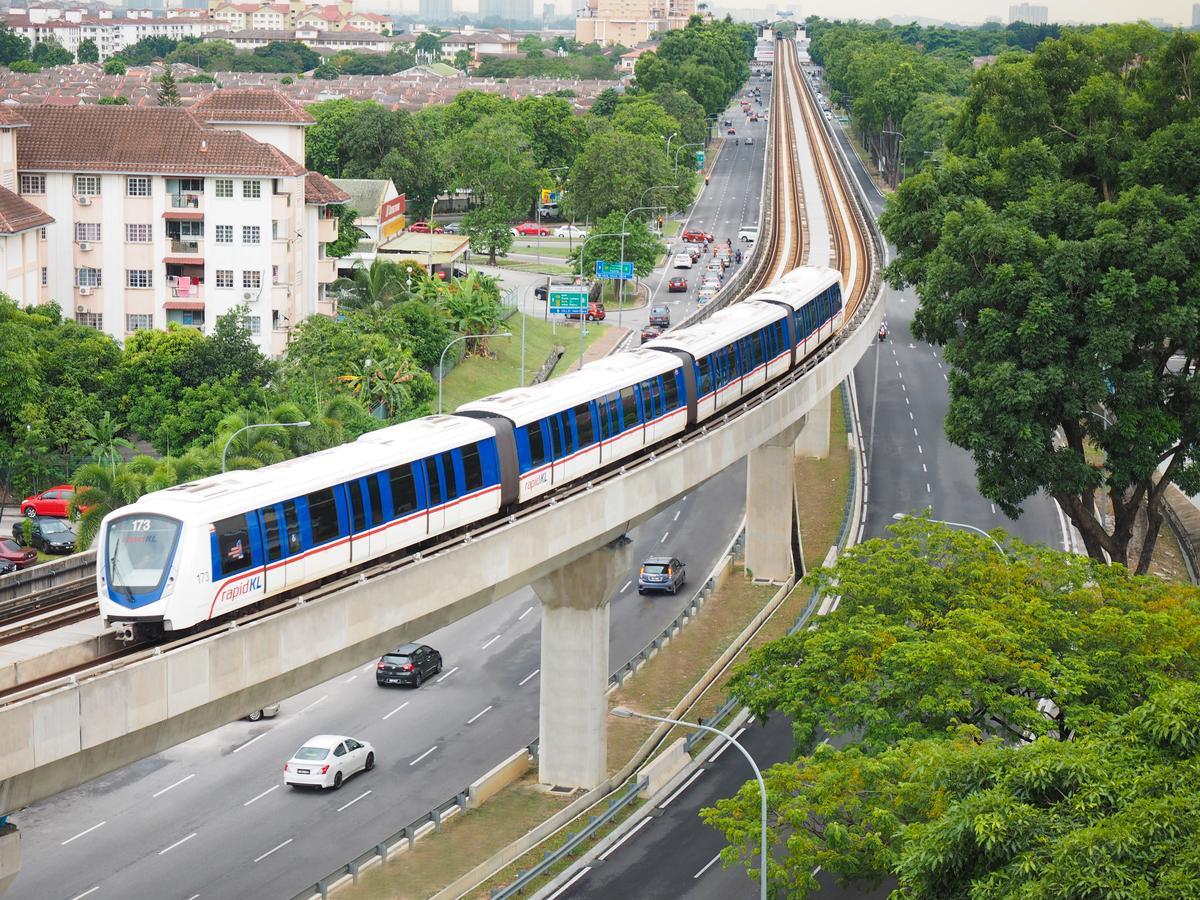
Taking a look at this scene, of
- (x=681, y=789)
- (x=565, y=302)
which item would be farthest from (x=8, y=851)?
(x=565, y=302)

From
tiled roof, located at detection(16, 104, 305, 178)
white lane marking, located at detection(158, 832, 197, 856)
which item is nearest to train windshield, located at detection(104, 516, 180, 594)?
white lane marking, located at detection(158, 832, 197, 856)

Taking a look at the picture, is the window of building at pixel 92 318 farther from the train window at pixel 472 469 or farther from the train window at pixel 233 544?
the train window at pixel 233 544

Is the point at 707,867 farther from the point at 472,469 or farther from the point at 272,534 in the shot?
the point at 272,534

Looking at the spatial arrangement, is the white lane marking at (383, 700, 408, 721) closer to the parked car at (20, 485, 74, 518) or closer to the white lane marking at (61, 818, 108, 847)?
the white lane marking at (61, 818, 108, 847)

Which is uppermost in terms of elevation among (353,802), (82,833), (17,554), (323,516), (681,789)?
(323,516)

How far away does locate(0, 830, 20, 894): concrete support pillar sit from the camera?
31.0m

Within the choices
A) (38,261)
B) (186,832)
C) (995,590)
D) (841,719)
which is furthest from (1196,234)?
(38,261)

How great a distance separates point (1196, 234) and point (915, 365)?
2126 inches

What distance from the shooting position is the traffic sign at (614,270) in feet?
377

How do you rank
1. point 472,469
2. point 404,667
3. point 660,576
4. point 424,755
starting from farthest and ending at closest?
point 660,576
point 404,667
point 424,755
point 472,469

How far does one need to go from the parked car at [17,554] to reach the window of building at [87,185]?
2886 centimetres

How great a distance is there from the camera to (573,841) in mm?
43031

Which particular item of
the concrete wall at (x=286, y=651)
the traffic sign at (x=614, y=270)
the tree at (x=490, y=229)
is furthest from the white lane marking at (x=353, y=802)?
the tree at (x=490, y=229)

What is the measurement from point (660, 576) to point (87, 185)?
3865 centimetres
